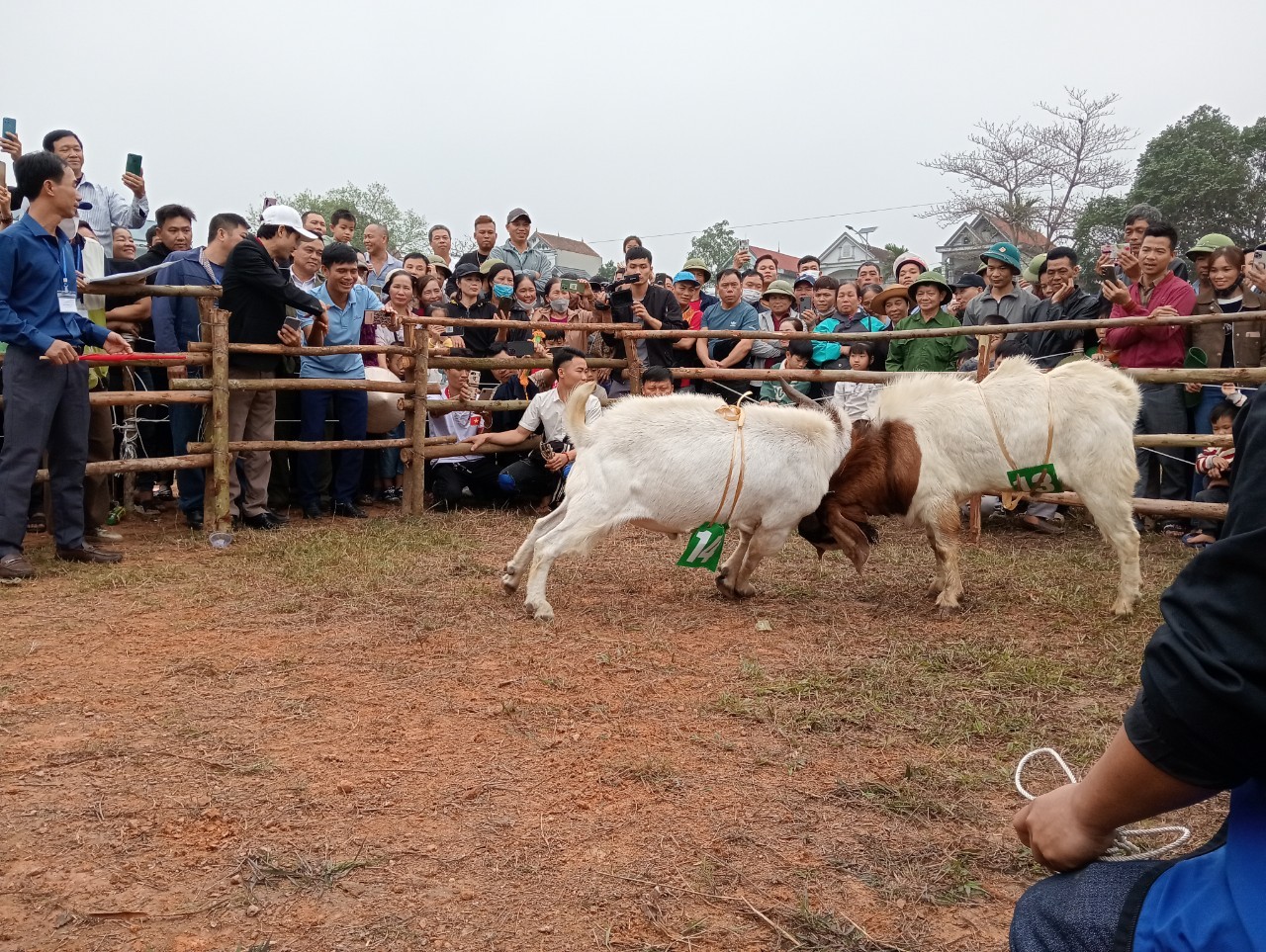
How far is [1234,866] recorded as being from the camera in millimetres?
1090

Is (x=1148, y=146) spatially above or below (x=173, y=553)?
above

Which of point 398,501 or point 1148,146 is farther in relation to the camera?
point 1148,146

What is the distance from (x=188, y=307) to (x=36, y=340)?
7.59 feet

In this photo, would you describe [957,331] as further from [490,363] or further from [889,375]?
[490,363]

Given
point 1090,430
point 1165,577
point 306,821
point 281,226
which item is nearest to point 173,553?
point 281,226

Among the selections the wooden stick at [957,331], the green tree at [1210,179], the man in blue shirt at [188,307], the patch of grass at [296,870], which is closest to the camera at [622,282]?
the wooden stick at [957,331]

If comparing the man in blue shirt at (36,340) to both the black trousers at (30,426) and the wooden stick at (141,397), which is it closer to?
the black trousers at (30,426)

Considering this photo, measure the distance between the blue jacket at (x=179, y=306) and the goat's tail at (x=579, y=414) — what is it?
3915mm

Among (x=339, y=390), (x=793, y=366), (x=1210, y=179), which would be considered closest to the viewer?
(x=339, y=390)

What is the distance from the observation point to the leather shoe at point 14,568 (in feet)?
19.4

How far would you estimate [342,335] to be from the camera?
873 cm

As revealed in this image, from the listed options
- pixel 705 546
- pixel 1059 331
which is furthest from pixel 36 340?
pixel 1059 331

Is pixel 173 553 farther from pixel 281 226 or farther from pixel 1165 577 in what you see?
pixel 1165 577

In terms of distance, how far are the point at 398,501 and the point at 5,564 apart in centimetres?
395
